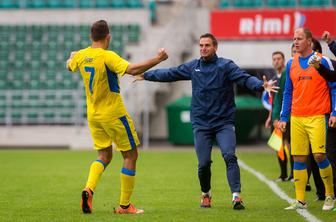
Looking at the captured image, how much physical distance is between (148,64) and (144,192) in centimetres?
353

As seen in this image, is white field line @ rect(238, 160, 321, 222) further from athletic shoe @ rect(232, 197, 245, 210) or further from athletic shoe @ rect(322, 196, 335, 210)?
athletic shoe @ rect(232, 197, 245, 210)

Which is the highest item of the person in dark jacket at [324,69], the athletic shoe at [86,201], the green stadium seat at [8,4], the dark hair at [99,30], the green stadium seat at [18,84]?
the dark hair at [99,30]

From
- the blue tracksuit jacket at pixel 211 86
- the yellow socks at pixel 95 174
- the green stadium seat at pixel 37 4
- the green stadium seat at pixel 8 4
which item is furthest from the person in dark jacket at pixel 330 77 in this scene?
the green stadium seat at pixel 8 4

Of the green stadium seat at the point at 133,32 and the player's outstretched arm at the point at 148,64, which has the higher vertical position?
the player's outstretched arm at the point at 148,64

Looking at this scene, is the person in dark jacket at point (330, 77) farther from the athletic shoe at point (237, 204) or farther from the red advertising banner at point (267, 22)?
the red advertising banner at point (267, 22)

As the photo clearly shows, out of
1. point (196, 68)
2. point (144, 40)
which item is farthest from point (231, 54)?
point (196, 68)

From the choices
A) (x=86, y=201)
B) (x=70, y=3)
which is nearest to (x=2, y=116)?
(x=70, y=3)

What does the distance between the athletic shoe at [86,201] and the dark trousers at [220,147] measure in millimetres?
1491

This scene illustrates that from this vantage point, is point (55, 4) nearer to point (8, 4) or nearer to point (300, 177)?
point (8, 4)

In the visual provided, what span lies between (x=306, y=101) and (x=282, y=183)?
3959 mm

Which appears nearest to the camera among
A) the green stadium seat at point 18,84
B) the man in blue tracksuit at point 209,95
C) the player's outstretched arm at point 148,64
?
the player's outstretched arm at point 148,64

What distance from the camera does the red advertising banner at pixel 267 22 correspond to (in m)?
25.2

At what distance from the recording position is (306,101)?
357 inches

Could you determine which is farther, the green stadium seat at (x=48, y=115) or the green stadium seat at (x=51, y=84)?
the green stadium seat at (x=51, y=84)
